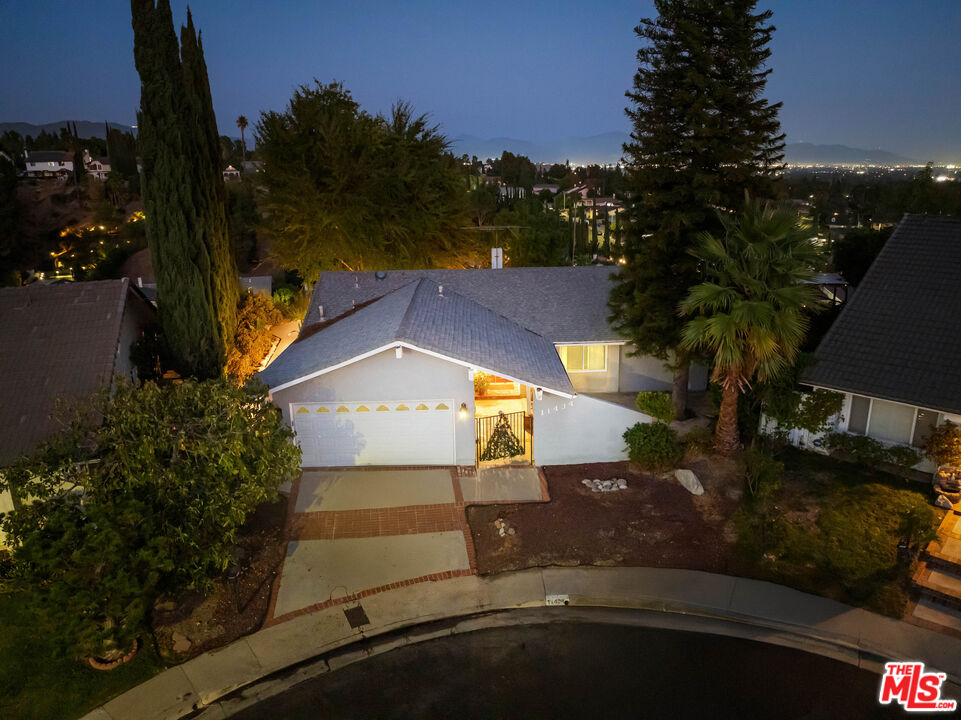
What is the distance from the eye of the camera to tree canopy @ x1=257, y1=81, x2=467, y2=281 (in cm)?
3178

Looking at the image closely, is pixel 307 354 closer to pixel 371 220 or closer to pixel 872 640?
pixel 872 640

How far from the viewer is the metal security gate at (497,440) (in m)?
17.0

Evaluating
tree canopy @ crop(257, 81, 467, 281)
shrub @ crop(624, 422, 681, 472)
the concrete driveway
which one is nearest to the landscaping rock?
shrub @ crop(624, 422, 681, 472)

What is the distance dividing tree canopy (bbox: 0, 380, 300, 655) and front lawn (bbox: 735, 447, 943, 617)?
9.87 meters

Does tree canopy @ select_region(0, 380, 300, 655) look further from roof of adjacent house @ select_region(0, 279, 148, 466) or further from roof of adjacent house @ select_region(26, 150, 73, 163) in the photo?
roof of adjacent house @ select_region(26, 150, 73, 163)

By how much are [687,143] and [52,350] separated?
15975mm

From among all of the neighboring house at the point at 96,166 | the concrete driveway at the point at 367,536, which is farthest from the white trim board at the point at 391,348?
the neighboring house at the point at 96,166

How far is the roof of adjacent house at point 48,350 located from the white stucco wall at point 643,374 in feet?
48.6

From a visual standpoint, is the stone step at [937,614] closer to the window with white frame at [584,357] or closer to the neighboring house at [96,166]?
the window with white frame at [584,357]

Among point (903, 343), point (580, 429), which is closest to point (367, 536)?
point (580, 429)

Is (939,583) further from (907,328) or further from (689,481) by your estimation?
(907,328)

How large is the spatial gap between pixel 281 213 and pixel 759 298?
25.1 metres

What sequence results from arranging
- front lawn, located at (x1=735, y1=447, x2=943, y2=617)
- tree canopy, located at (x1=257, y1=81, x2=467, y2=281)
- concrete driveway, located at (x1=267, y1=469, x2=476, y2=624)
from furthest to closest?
tree canopy, located at (x1=257, y1=81, x2=467, y2=281)
concrete driveway, located at (x1=267, y1=469, x2=476, y2=624)
front lawn, located at (x1=735, y1=447, x2=943, y2=617)

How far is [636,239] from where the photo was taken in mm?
17812
